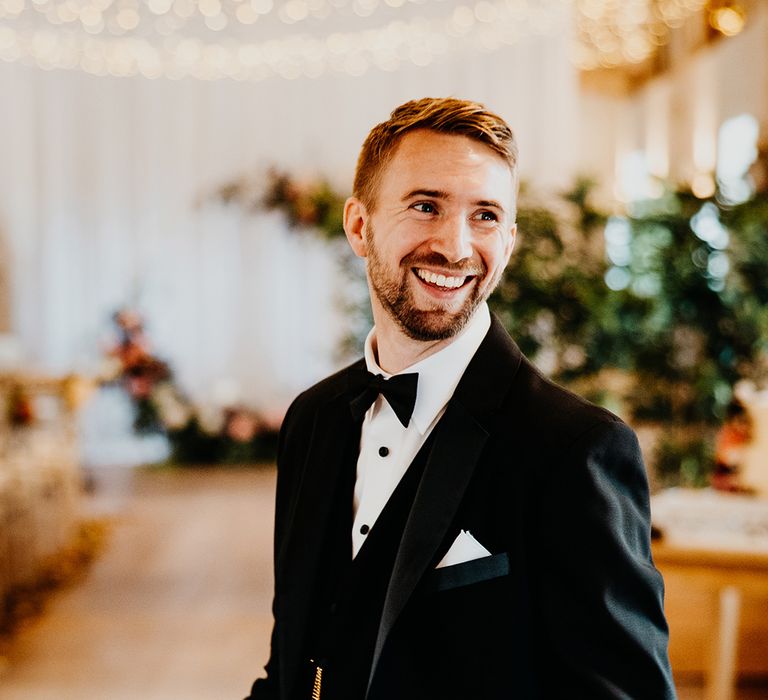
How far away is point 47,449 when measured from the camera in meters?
5.16

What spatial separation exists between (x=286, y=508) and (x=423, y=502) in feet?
1.36

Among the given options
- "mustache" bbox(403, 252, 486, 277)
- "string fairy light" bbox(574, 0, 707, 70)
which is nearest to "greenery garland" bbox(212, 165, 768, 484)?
"mustache" bbox(403, 252, 486, 277)

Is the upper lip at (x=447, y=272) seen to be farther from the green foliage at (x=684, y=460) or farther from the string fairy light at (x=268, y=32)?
the string fairy light at (x=268, y=32)

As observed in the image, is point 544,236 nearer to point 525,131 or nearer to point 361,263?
point 361,263

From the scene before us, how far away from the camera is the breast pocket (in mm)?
1124

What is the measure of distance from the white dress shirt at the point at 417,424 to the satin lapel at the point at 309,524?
6 cm

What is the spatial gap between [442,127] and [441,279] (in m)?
0.22

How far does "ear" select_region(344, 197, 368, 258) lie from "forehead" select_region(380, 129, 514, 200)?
0.53 feet

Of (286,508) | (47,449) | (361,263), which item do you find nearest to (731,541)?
(286,508)

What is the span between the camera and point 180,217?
8750 millimetres

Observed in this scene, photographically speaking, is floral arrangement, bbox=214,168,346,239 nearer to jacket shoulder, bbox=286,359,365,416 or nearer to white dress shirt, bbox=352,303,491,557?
jacket shoulder, bbox=286,359,365,416

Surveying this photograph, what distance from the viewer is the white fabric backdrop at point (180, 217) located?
335 inches

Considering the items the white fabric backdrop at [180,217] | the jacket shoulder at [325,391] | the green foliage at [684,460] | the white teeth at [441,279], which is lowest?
the jacket shoulder at [325,391]

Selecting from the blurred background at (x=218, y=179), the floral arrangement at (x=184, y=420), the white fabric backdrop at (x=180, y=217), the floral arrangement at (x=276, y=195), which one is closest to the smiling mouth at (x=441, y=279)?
the blurred background at (x=218, y=179)
